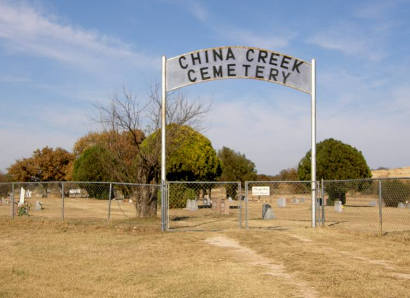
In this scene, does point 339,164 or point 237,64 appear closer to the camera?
point 237,64

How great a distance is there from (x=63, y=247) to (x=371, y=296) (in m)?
7.58

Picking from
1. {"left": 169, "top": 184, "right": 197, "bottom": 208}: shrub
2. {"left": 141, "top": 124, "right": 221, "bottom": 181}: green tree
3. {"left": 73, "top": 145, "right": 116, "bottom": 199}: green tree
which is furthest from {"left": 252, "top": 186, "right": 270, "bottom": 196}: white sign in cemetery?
{"left": 73, "top": 145, "right": 116, "bottom": 199}: green tree

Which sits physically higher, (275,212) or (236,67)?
(236,67)

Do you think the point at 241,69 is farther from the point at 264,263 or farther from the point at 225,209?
the point at 225,209

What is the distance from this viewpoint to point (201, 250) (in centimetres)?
1057

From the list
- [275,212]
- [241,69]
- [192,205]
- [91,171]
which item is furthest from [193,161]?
[91,171]

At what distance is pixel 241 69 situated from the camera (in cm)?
1559

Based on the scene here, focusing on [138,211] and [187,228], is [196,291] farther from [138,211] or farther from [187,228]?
[138,211]

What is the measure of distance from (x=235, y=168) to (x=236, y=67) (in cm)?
3345

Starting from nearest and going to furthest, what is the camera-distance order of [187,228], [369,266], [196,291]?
1. [196,291]
2. [369,266]
3. [187,228]

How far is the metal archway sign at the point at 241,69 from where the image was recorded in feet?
50.2

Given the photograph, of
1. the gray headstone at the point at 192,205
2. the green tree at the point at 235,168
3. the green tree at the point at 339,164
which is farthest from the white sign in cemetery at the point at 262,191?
the green tree at the point at 235,168

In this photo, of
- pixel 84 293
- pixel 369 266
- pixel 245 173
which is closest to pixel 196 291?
pixel 84 293

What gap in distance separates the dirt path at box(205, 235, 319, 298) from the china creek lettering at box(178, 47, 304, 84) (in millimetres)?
5711
